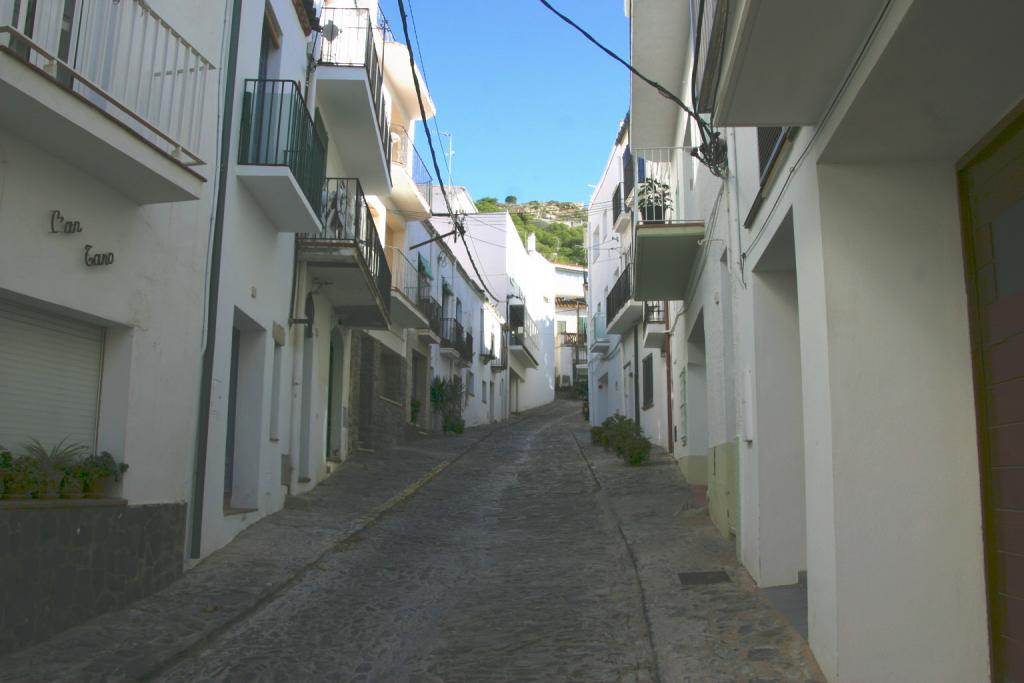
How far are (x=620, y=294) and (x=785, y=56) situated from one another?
17713 mm

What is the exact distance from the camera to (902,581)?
15.6 feet

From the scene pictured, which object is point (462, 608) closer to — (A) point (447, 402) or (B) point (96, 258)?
(B) point (96, 258)

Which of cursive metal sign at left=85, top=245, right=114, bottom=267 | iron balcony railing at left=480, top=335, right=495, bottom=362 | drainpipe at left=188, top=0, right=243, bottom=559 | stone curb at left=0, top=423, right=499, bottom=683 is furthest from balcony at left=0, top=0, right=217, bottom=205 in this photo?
iron balcony railing at left=480, top=335, right=495, bottom=362

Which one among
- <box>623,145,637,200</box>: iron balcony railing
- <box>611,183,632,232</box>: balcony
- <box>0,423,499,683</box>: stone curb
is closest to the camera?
<box>0,423,499,683</box>: stone curb

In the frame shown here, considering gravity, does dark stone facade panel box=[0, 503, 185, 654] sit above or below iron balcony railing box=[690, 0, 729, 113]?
below

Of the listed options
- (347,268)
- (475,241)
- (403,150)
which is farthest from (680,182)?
(475,241)

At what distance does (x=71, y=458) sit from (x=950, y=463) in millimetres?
5884

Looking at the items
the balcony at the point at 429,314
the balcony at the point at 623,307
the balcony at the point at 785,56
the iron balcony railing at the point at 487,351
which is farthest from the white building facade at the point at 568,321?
the balcony at the point at 785,56

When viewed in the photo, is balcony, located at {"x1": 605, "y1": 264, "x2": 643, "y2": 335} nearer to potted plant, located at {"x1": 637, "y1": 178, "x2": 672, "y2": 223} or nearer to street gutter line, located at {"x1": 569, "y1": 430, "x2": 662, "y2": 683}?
street gutter line, located at {"x1": 569, "y1": 430, "x2": 662, "y2": 683}

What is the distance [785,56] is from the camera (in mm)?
4648

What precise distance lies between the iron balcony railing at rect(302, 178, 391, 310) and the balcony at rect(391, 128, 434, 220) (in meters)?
4.74

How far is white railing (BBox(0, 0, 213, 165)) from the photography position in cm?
602

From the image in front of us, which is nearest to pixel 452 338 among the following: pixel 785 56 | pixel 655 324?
pixel 655 324

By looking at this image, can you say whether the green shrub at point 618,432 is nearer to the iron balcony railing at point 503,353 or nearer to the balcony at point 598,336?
the balcony at point 598,336
